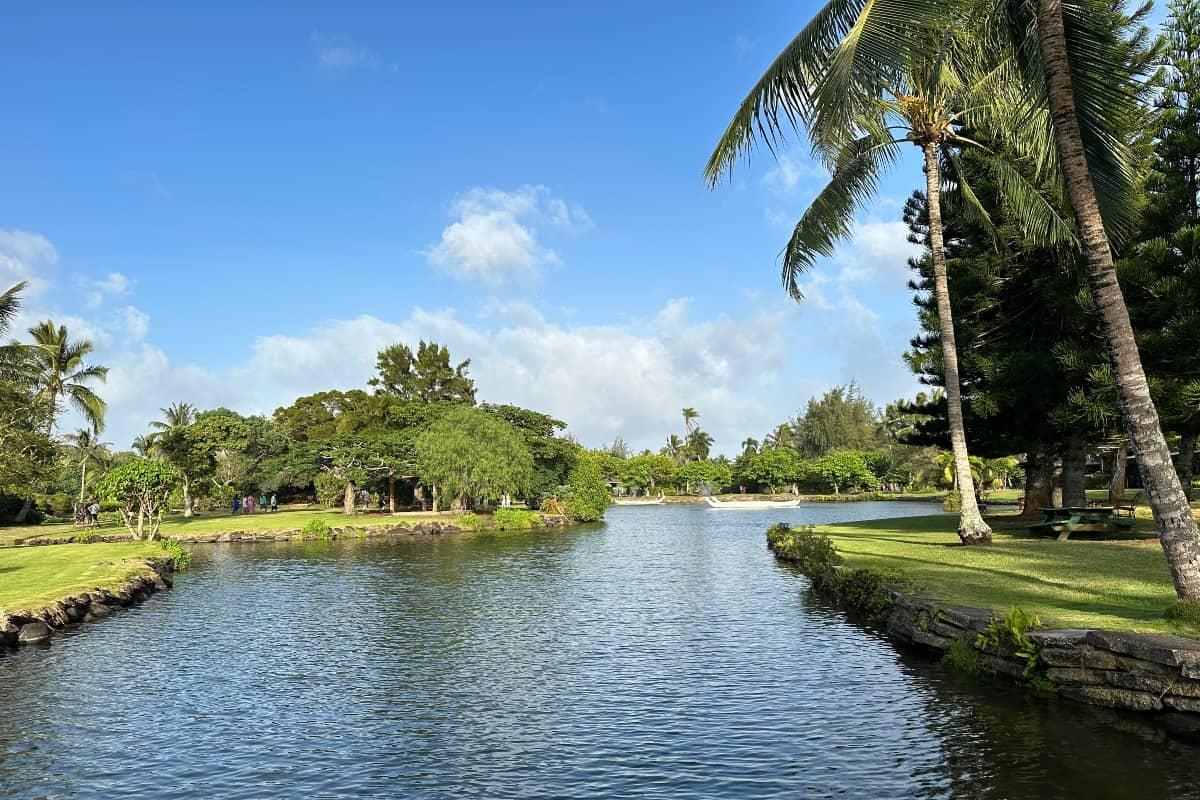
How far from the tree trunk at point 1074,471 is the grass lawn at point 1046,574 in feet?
13.6

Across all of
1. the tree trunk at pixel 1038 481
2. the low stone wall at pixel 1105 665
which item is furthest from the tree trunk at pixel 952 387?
the tree trunk at pixel 1038 481

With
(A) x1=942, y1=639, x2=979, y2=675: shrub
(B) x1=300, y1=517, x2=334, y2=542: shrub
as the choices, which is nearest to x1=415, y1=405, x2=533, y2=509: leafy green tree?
(B) x1=300, y1=517, x2=334, y2=542: shrub

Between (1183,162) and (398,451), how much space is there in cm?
5547

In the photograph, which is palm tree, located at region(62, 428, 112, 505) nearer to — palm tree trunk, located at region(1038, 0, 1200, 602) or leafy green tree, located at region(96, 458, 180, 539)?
leafy green tree, located at region(96, 458, 180, 539)

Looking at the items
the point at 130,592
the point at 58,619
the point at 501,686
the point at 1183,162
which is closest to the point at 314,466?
the point at 130,592

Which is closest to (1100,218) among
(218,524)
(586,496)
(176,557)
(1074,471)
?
(1074,471)

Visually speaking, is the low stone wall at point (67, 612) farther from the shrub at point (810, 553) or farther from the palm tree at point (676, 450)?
the palm tree at point (676, 450)

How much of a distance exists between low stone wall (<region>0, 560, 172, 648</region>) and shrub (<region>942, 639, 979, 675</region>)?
20.6 m

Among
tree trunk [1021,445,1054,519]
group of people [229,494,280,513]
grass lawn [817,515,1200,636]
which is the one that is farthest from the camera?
group of people [229,494,280,513]

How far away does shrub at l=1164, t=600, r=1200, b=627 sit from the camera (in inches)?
486

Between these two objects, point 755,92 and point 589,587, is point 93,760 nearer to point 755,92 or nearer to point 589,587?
point 755,92

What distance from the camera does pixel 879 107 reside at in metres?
24.3

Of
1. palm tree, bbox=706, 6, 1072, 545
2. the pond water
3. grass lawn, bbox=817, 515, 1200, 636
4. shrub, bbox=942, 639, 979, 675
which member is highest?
palm tree, bbox=706, 6, 1072, 545

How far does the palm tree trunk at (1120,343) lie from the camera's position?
1277 cm
